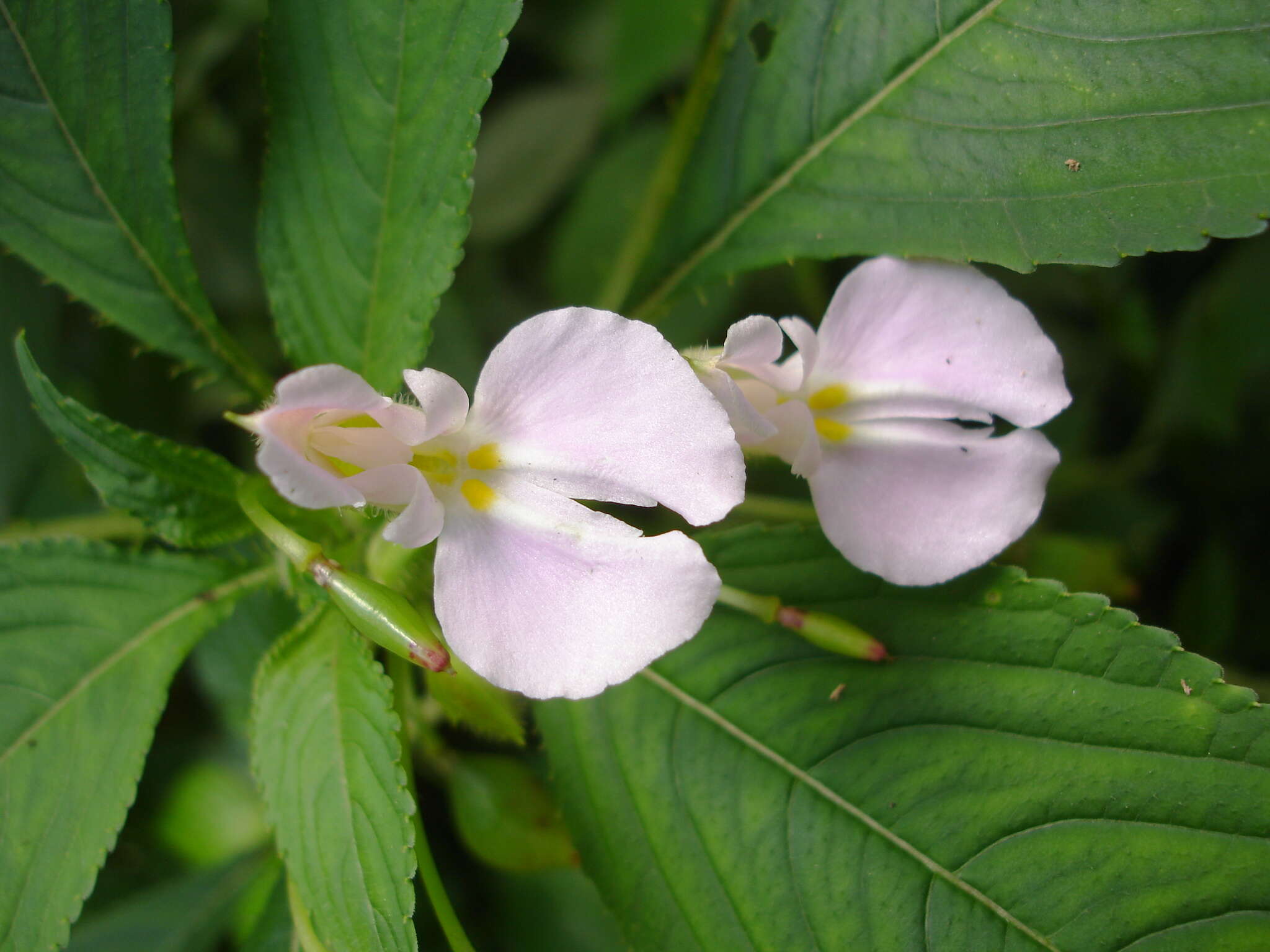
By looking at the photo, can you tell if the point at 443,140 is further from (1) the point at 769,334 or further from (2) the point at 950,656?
(2) the point at 950,656

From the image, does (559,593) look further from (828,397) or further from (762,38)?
(762,38)

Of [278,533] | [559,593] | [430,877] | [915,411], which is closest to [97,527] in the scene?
[278,533]

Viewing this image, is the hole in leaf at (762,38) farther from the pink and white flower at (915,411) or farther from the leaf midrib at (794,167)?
the pink and white flower at (915,411)

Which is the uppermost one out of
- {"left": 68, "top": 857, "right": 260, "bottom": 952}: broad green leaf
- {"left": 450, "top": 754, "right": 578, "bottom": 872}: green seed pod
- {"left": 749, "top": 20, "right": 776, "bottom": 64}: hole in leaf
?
{"left": 749, "top": 20, "right": 776, "bottom": 64}: hole in leaf

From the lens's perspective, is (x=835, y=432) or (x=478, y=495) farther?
(x=835, y=432)

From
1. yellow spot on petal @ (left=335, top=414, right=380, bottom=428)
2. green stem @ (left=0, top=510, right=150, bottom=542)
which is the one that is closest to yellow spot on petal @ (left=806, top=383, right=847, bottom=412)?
yellow spot on petal @ (left=335, top=414, right=380, bottom=428)

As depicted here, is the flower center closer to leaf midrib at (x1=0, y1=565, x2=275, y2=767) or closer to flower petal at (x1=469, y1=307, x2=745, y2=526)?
flower petal at (x1=469, y1=307, x2=745, y2=526)
